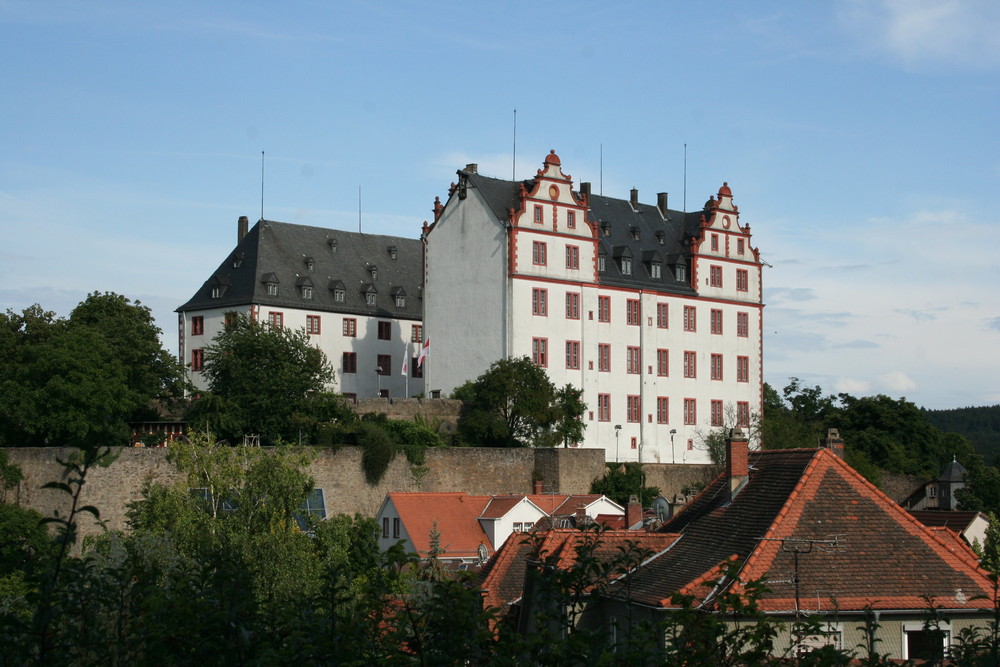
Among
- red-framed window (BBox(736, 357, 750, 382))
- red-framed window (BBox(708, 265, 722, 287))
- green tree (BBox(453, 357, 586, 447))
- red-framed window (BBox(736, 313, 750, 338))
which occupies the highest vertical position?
red-framed window (BBox(708, 265, 722, 287))

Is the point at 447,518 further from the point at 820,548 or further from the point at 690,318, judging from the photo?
the point at 820,548

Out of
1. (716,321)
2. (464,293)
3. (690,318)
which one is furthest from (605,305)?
(716,321)

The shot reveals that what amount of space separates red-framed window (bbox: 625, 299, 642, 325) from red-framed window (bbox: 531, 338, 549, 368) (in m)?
4.70

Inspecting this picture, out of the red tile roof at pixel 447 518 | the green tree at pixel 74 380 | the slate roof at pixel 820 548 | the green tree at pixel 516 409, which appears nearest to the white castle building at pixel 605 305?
the green tree at pixel 516 409

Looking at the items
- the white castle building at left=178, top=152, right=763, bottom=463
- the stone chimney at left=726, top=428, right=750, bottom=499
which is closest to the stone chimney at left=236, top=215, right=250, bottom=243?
the white castle building at left=178, top=152, right=763, bottom=463

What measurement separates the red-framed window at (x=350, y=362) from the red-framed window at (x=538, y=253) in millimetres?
13247

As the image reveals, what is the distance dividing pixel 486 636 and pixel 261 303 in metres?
57.7

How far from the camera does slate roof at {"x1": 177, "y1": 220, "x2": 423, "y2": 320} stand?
65000mm

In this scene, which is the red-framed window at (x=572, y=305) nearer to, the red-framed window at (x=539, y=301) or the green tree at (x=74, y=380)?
the red-framed window at (x=539, y=301)

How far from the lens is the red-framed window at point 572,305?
190 ft

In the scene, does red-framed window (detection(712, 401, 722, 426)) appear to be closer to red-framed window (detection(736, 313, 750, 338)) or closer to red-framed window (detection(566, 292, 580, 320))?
red-framed window (detection(736, 313, 750, 338))

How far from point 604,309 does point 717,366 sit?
7.41 meters

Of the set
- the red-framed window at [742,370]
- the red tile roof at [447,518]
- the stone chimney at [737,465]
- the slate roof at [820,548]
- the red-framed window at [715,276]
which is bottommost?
the red tile roof at [447,518]

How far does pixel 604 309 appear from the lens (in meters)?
59.0
